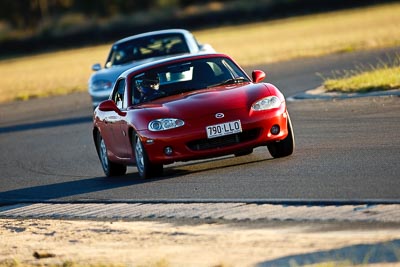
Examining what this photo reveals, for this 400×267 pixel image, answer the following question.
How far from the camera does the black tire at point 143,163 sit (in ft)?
42.3

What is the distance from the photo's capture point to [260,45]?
5125cm

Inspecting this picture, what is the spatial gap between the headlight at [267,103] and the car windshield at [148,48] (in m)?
9.79

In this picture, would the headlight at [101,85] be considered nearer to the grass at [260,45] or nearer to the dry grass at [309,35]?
the grass at [260,45]

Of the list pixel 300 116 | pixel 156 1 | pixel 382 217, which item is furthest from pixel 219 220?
pixel 156 1

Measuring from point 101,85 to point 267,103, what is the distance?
10347mm

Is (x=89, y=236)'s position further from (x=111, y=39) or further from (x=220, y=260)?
(x=111, y=39)

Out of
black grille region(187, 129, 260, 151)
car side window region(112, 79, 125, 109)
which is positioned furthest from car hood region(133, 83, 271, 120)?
car side window region(112, 79, 125, 109)

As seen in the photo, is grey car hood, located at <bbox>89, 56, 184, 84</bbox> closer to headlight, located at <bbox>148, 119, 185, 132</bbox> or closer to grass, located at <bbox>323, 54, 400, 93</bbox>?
grass, located at <bbox>323, 54, 400, 93</bbox>

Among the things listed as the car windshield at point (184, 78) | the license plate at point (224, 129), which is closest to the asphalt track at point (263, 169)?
the license plate at point (224, 129)

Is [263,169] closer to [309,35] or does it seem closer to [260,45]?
[260,45]

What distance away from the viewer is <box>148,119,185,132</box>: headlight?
12.6 metres

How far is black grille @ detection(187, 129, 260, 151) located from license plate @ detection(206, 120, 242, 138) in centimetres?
6

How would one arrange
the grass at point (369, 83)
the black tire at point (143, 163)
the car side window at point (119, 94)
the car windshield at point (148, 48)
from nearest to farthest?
the black tire at point (143, 163) → the car side window at point (119, 94) → the grass at point (369, 83) → the car windshield at point (148, 48)

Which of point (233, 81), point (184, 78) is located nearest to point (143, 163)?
point (184, 78)
